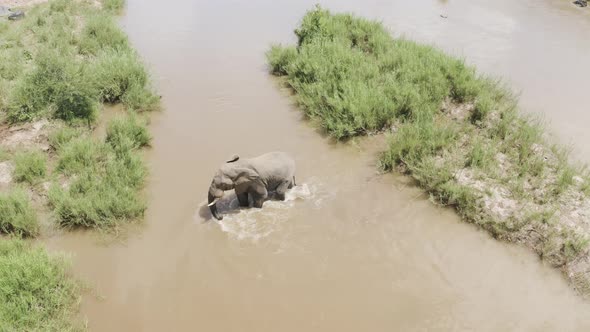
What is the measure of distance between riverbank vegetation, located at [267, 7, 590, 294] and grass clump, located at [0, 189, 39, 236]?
4.31 meters

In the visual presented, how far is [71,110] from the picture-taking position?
280 inches

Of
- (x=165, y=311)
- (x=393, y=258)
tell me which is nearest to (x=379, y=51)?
(x=393, y=258)

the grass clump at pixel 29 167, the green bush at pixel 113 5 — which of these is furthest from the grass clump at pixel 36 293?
the green bush at pixel 113 5

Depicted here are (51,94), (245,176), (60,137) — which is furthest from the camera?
(51,94)

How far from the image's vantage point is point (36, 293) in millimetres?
4121

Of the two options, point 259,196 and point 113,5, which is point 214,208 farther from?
point 113,5

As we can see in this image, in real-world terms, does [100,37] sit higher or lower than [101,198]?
higher

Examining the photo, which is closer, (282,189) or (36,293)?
(36,293)

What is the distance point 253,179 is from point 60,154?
9.96ft

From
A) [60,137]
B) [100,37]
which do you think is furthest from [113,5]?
[60,137]

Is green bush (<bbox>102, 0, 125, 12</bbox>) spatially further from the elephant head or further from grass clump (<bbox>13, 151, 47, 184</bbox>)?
the elephant head

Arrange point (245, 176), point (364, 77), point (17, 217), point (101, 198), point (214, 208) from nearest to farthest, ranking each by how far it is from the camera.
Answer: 1. point (17, 217)
2. point (245, 176)
3. point (214, 208)
4. point (101, 198)
5. point (364, 77)

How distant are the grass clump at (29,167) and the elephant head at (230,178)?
2544mm

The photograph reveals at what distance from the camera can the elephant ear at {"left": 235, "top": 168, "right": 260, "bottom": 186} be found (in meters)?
4.98
